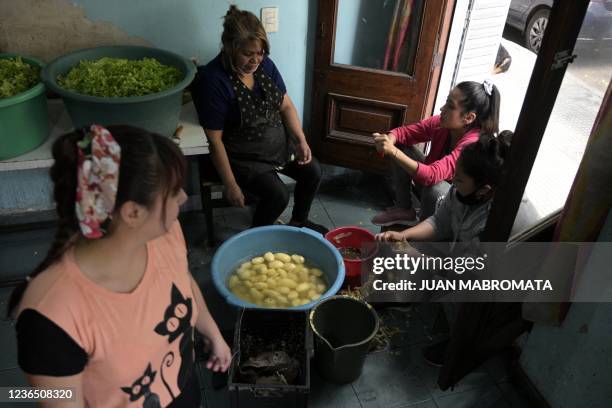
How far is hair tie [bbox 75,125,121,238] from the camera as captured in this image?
0.99 meters

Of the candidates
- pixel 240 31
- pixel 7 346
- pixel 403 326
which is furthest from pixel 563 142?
pixel 7 346

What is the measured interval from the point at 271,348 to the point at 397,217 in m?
1.29

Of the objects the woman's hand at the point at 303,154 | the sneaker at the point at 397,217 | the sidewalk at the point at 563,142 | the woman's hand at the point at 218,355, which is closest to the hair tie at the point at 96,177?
the woman's hand at the point at 218,355

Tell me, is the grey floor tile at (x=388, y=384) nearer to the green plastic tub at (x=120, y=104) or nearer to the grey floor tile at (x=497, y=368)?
the grey floor tile at (x=497, y=368)

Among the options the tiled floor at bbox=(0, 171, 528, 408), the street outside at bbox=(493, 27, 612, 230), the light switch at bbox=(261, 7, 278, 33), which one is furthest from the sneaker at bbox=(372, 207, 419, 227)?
the light switch at bbox=(261, 7, 278, 33)

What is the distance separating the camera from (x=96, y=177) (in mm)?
991

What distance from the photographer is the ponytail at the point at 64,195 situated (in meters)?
1.01

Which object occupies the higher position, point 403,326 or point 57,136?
point 57,136

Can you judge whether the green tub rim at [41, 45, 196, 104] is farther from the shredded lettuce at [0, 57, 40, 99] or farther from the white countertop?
the white countertop

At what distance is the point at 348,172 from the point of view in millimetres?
3689

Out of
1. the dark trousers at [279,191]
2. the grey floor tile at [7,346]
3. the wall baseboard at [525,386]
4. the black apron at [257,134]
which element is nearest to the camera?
the wall baseboard at [525,386]

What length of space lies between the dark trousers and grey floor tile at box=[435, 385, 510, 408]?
4.21 feet

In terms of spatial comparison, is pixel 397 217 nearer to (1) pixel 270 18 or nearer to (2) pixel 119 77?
(1) pixel 270 18

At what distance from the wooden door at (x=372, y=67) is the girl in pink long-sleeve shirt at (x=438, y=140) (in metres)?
0.22
